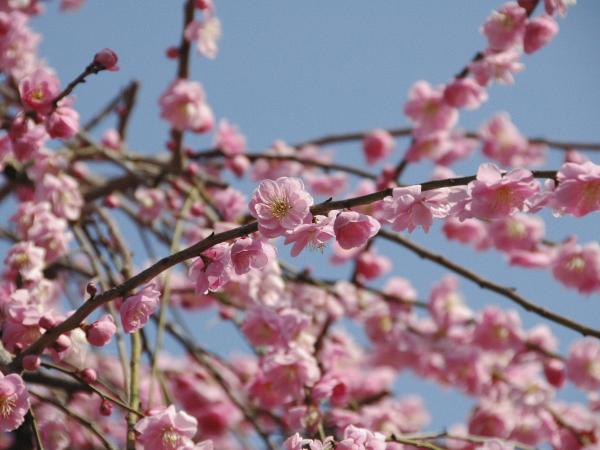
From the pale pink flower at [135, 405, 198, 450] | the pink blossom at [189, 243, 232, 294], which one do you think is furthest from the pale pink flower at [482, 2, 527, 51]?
the pale pink flower at [135, 405, 198, 450]

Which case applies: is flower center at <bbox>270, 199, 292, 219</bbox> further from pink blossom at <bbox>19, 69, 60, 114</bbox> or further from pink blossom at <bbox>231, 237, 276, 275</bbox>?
pink blossom at <bbox>19, 69, 60, 114</bbox>

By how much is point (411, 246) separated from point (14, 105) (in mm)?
1823

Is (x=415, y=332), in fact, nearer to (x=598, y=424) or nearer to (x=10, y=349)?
(x=598, y=424)

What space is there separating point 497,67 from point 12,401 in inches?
77.6

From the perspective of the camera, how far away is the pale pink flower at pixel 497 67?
263 centimetres

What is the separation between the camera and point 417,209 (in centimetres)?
137

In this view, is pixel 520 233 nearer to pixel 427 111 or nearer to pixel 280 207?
pixel 427 111

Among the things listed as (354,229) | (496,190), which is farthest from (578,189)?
(354,229)

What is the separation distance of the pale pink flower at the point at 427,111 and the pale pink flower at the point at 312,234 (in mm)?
1868

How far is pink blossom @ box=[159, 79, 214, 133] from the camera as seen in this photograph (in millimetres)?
2986

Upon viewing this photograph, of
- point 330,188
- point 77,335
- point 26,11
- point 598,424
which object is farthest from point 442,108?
point 77,335

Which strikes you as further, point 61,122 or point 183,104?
point 183,104

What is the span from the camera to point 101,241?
→ 2.42 meters

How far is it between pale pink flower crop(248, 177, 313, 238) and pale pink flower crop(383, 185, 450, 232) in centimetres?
15
